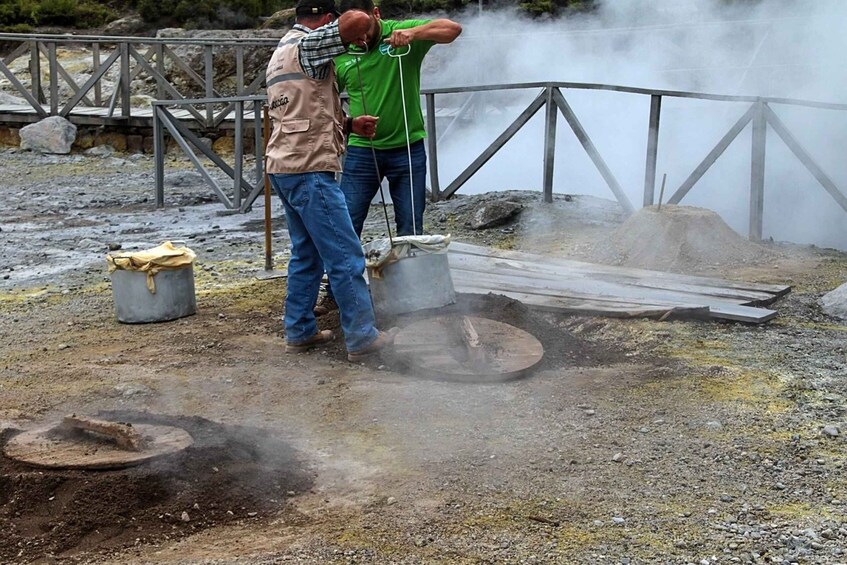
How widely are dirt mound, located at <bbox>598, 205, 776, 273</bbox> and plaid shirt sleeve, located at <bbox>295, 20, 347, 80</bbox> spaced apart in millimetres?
3563

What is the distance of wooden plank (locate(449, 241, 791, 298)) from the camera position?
21.3 ft

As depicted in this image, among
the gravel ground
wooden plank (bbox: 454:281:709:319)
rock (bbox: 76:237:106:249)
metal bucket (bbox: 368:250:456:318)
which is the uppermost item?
metal bucket (bbox: 368:250:456:318)

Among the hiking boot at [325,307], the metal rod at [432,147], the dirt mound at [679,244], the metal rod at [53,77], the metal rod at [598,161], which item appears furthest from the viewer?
the metal rod at [53,77]

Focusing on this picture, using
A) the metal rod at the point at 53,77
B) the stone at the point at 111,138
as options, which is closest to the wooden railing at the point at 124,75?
the metal rod at the point at 53,77

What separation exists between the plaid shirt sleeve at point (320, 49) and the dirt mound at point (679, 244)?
3.56m

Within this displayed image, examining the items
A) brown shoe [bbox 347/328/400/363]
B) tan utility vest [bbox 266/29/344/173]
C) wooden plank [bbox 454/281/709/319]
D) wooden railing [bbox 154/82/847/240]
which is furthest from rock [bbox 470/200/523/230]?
tan utility vest [bbox 266/29/344/173]

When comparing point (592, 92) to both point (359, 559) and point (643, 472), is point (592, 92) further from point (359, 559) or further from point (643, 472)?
point (359, 559)

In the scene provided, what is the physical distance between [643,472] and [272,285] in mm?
3728

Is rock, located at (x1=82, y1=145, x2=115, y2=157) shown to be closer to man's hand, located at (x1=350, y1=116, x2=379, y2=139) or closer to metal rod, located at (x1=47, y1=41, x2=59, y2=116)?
metal rod, located at (x1=47, y1=41, x2=59, y2=116)

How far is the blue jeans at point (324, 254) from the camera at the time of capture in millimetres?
4859

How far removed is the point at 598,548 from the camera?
10.5 feet

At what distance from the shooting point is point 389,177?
5.73m

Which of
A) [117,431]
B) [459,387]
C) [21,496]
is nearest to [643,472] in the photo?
[459,387]

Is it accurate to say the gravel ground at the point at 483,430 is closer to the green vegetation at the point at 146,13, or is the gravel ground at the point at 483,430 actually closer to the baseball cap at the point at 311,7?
the baseball cap at the point at 311,7
